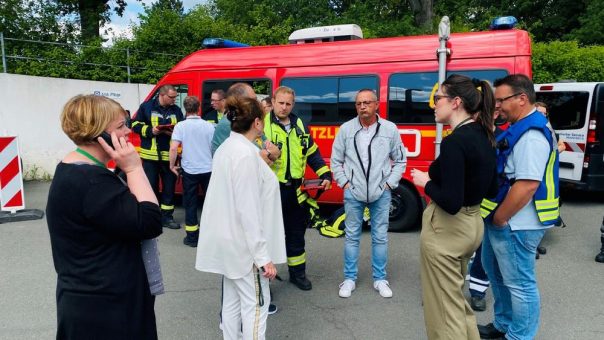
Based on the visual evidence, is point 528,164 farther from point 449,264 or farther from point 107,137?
point 107,137

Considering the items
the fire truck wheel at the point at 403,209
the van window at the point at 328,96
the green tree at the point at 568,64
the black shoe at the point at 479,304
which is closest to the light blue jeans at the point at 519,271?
the black shoe at the point at 479,304

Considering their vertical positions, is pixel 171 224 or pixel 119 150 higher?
pixel 119 150

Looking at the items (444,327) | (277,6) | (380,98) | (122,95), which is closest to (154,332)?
(444,327)

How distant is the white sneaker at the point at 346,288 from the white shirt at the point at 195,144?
234 cm

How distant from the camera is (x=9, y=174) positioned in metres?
6.62

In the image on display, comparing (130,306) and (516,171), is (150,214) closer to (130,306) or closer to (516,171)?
(130,306)

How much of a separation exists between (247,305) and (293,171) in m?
1.60

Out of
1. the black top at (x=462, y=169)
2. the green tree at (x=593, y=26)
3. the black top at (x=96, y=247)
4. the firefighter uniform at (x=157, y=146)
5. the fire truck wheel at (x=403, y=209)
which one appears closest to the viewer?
the black top at (x=96, y=247)

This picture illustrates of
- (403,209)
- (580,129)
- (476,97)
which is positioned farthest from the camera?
(580,129)

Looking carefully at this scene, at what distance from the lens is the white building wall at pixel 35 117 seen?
9.76m

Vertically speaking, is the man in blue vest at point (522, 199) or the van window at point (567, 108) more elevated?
the van window at point (567, 108)

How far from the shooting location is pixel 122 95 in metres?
11.8

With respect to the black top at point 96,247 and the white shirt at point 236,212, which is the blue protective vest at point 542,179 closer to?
the white shirt at point 236,212

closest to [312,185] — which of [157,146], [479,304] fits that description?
[479,304]
